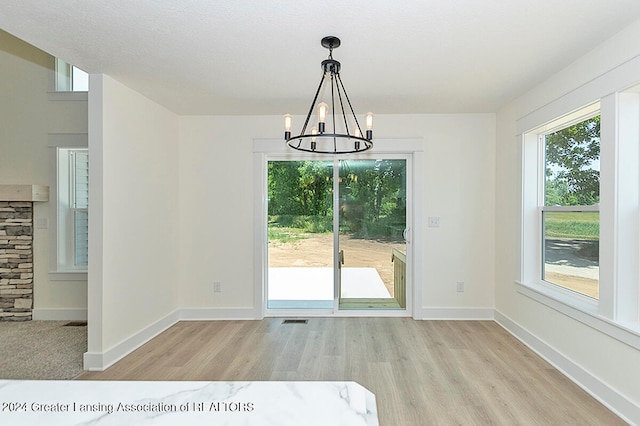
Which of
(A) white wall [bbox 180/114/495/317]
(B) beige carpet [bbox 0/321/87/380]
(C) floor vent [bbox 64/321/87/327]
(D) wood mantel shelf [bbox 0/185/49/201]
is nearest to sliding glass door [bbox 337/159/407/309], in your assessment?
(A) white wall [bbox 180/114/495/317]

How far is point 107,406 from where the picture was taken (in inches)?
26.2

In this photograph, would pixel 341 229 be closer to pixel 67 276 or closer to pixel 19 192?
pixel 67 276

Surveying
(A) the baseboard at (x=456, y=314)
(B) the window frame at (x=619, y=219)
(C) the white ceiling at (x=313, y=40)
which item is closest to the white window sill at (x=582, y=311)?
(B) the window frame at (x=619, y=219)

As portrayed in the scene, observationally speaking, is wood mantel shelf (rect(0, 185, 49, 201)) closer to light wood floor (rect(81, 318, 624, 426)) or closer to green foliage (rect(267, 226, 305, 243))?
light wood floor (rect(81, 318, 624, 426))

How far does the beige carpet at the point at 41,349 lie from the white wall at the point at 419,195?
122cm

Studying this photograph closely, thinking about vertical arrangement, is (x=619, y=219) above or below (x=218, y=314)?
above

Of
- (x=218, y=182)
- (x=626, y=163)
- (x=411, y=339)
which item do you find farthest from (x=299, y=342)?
(x=626, y=163)

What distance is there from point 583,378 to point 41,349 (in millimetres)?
4632

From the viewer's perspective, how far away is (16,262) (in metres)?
4.54

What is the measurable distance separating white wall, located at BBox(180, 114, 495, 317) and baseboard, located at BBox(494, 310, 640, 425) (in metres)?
0.89

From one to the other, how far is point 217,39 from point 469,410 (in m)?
2.96

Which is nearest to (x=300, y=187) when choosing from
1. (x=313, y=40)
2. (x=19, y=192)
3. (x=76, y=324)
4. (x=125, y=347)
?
(x=313, y=40)

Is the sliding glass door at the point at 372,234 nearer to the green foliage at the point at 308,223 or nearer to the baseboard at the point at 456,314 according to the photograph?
the green foliage at the point at 308,223

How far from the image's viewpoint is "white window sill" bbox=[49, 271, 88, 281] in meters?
4.54
